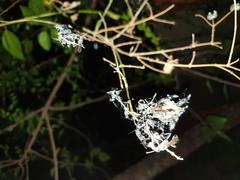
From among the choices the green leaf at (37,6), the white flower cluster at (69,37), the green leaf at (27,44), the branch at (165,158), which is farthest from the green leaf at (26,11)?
the branch at (165,158)

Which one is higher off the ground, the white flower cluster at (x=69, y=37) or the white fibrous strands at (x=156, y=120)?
the white flower cluster at (x=69, y=37)

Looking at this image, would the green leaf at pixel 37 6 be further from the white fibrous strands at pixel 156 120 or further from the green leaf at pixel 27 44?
the green leaf at pixel 27 44

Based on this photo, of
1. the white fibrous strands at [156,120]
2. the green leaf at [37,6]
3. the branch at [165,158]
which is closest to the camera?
the white fibrous strands at [156,120]

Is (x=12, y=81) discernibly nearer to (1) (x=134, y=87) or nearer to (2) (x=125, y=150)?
(1) (x=134, y=87)

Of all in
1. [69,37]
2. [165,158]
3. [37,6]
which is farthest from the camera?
[165,158]

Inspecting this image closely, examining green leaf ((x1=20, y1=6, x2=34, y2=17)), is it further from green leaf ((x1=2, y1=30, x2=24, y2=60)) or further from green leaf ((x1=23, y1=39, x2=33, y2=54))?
green leaf ((x1=23, y1=39, x2=33, y2=54))

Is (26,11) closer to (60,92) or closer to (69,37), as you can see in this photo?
(69,37)

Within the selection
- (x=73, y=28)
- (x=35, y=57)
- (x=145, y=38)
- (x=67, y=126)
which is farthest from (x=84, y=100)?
(x=73, y=28)

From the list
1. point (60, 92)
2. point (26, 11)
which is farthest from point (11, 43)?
point (60, 92)

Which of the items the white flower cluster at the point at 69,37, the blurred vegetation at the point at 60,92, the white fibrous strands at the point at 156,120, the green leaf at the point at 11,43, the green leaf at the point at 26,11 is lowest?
the blurred vegetation at the point at 60,92

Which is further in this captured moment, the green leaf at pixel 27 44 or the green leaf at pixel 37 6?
the green leaf at pixel 27 44

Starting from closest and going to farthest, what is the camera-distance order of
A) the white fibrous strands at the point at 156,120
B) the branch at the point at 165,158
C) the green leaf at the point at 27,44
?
the white fibrous strands at the point at 156,120 < the green leaf at the point at 27,44 < the branch at the point at 165,158
